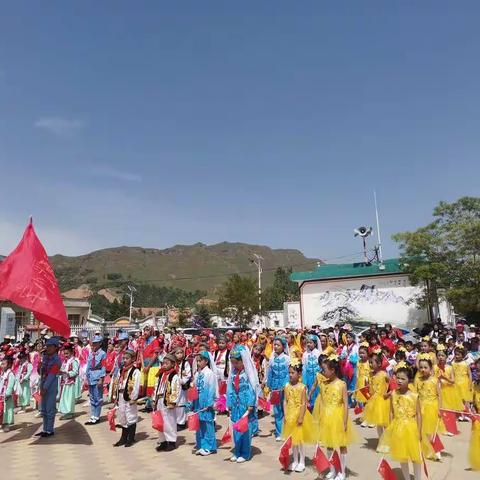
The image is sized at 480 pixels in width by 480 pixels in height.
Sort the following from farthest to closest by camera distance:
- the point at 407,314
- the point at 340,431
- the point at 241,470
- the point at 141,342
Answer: the point at 407,314 → the point at 141,342 → the point at 241,470 → the point at 340,431

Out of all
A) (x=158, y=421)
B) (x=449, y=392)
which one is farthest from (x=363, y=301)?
(x=158, y=421)

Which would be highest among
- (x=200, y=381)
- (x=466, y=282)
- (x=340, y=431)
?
(x=466, y=282)

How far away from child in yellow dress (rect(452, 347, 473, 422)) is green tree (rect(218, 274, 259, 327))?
31.2 metres

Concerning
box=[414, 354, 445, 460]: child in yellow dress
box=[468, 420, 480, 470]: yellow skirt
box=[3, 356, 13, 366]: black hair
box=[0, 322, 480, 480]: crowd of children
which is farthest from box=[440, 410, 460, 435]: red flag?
box=[3, 356, 13, 366]: black hair

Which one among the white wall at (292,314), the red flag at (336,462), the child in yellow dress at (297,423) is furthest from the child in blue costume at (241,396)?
the white wall at (292,314)

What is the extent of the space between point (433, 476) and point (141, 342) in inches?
418

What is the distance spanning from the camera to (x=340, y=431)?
566 centimetres

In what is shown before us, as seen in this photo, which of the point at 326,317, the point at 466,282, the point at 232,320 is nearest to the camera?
the point at 466,282

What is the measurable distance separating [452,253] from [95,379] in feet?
64.5

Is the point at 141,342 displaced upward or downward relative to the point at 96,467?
upward

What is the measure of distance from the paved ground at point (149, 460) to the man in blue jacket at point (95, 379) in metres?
0.76

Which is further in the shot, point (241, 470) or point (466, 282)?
point (466, 282)

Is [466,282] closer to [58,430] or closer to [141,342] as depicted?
[141,342]

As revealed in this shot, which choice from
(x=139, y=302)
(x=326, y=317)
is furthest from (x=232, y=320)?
(x=139, y=302)
